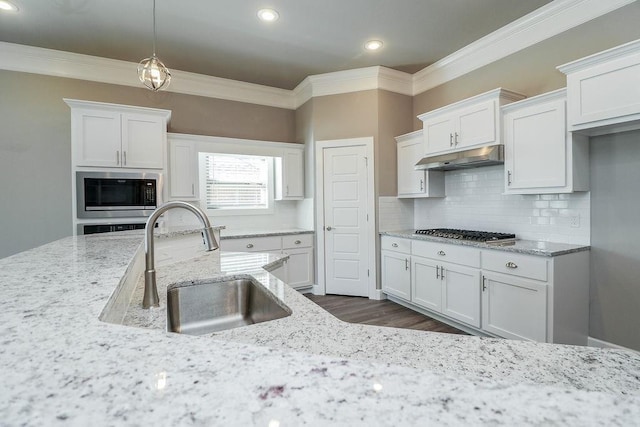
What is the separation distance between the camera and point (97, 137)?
3.27 meters

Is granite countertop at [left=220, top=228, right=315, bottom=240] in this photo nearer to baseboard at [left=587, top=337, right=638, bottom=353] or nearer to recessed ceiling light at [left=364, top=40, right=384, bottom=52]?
recessed ceiling light at [left=364, top=40, right=384, bottom=52]

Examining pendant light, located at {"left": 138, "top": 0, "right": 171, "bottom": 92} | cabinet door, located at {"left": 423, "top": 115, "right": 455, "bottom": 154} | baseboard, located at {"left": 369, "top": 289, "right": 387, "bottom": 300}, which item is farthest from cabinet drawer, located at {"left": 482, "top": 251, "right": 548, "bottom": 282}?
pendant light, located at {"left": 138, "top": 0, "right": 171, "bottom": 92}

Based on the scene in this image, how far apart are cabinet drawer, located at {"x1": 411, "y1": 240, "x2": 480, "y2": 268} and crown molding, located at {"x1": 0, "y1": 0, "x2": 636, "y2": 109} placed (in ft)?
7.03

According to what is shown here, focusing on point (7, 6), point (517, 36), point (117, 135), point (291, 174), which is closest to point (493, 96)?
point (517, 36)

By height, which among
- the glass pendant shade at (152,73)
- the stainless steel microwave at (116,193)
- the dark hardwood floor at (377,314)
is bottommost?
the dark hardwood floor at (377,314)

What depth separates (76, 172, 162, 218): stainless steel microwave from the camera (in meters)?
3.18

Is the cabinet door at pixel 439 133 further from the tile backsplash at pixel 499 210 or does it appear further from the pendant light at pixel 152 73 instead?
the pendant light at pixel 152 73

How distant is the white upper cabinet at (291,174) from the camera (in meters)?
4.58

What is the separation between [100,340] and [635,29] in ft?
12.3

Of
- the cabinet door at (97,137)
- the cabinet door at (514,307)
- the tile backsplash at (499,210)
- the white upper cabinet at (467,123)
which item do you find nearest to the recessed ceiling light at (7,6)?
the cabinet door at (97,137)

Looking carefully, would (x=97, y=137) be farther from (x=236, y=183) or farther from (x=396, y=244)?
(x=396, y=244)

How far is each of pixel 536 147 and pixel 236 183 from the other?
371 cm

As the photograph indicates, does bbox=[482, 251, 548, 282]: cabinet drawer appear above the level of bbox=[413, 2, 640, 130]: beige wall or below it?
below

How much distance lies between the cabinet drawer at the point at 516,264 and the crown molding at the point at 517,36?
6.96 feet
